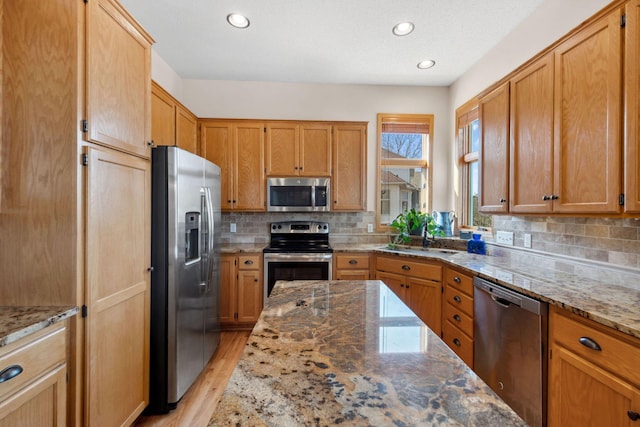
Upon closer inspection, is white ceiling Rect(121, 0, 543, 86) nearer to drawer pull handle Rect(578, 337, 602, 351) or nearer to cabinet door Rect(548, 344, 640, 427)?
drawer pull handle Rect(578, 337, 602, 351)

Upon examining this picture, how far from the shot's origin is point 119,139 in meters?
1.52

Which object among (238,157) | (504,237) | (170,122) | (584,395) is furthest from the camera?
(238,157)

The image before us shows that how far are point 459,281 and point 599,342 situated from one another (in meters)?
1.09

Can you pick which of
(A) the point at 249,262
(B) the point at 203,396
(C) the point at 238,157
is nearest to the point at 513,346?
(B) the point at 203,396

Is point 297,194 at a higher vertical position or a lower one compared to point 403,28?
lower

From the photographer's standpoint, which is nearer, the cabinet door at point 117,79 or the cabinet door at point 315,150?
the cabinet door at point 117,79

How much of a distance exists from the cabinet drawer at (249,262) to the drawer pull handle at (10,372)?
6.70ft

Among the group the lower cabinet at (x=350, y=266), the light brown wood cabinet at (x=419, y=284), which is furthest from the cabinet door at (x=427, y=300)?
the lower cabinet at (x=350, y=266)

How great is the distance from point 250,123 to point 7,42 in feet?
6.95

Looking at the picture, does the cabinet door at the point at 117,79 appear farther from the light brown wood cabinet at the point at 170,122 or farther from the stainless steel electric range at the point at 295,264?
the stainless steel electric range at the point at 295,264

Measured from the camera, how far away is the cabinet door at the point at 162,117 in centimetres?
233

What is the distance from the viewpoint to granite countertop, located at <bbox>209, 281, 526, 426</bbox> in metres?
0.54

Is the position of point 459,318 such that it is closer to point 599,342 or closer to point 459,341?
point 459,341

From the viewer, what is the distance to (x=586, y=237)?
179cm
